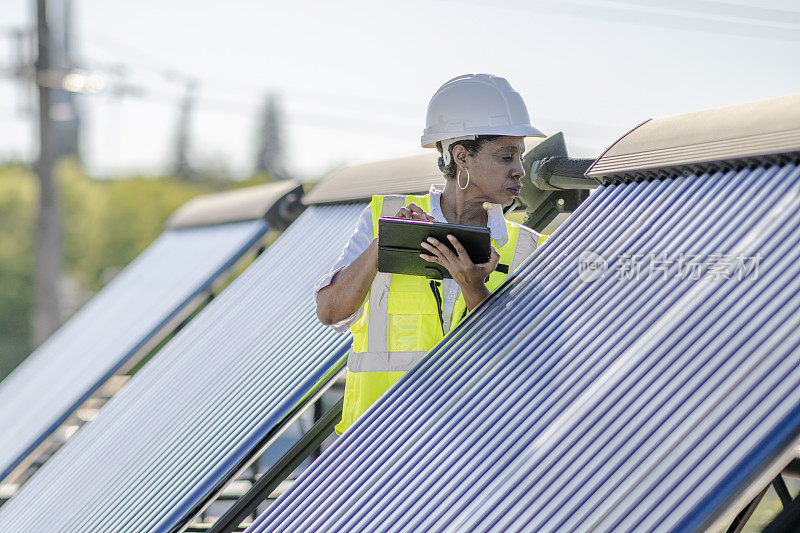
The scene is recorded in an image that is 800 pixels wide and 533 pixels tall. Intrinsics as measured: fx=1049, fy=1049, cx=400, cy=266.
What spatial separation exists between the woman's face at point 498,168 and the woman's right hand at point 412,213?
0.26 metres

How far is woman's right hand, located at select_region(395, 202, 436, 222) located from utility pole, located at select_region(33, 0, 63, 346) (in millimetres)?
14824

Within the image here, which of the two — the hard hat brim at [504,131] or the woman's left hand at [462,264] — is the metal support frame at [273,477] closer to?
the woman's left hand at [462,264]

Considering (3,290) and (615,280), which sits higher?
(615,280)

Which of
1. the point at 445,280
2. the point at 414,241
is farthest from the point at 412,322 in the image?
the point at 414,241

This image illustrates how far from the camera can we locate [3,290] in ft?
107

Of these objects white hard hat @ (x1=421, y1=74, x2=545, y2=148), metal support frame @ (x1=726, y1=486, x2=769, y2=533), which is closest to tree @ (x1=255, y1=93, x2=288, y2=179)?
white hard hat @ (x1=421, y1=74, x2=545, y2=148)

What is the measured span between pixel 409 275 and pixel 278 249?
10.0ft

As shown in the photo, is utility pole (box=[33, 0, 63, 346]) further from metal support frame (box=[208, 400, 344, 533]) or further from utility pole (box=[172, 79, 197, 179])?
utility pole (box=[172, 79, 197, 179])

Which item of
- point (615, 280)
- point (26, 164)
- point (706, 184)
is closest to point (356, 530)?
point (615, 280)

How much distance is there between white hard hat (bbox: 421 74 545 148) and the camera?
3578 millimetres

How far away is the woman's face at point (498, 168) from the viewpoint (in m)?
3.61

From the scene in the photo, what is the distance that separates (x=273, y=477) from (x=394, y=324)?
100cm

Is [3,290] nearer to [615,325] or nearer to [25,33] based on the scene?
[25,33]

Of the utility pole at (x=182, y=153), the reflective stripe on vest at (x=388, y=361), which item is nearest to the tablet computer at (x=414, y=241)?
the reflective stripe on vest at (x=388, y=361)
